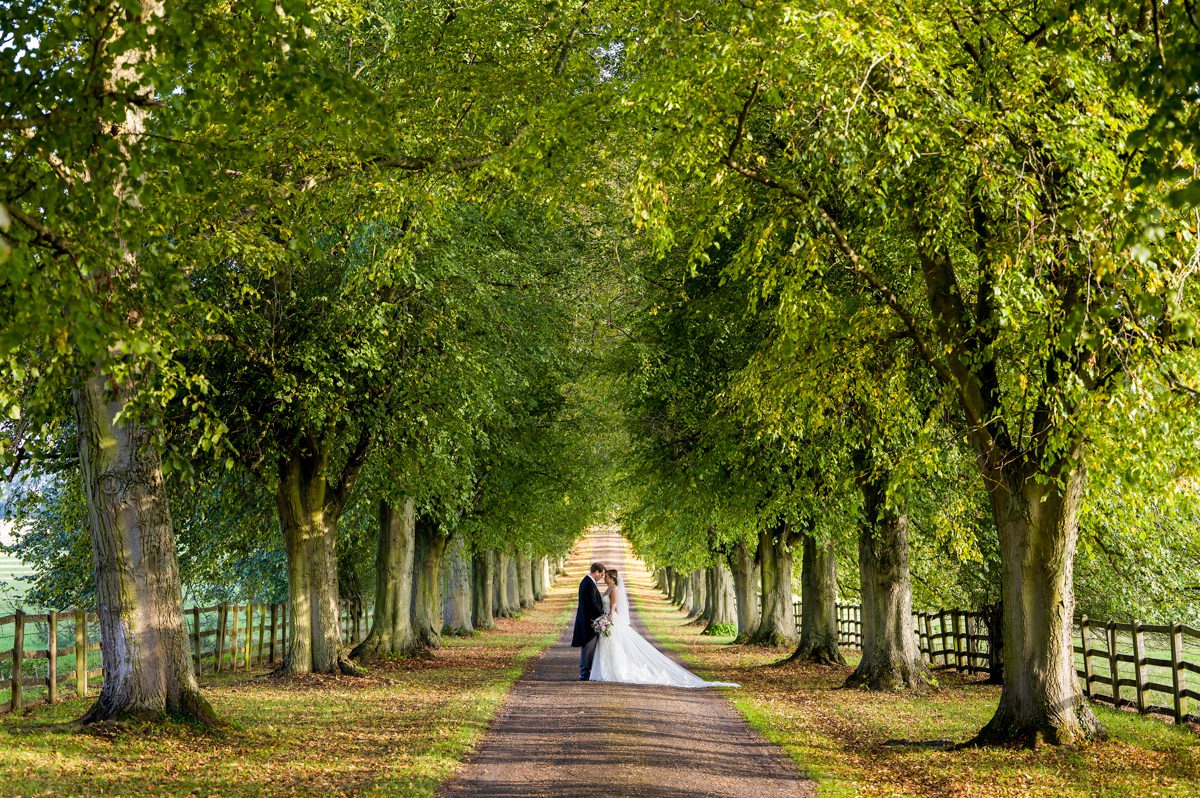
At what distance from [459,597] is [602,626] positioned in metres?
16.8

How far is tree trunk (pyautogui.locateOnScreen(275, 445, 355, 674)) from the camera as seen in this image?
1920 cm

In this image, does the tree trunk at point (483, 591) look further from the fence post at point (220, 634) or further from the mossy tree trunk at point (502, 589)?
the fence post at point (220, 634)

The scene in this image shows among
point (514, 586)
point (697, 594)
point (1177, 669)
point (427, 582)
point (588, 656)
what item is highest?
point (427, 582)

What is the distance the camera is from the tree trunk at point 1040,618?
1128cm

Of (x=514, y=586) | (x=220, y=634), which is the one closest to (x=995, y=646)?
(x=220, y=634)

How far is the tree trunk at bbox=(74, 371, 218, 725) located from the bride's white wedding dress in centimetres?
974

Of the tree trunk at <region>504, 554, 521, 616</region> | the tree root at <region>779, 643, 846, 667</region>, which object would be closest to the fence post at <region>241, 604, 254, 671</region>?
the tree root at <region>779, 643, 846, 667</region>

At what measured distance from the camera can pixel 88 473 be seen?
37.2ft

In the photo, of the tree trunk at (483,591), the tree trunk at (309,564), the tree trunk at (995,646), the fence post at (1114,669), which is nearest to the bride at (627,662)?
the tree trunk at (309,564)

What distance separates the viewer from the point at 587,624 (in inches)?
818

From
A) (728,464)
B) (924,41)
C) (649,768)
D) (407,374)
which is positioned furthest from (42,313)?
(728,464)

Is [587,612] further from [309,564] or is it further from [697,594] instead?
[697,594]

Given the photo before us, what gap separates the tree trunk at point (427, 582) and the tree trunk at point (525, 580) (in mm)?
25663

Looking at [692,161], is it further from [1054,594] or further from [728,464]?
[728,464]
